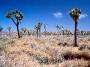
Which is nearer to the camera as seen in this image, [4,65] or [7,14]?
[4,65]

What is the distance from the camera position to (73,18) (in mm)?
56250

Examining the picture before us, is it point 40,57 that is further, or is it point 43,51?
point 43,51

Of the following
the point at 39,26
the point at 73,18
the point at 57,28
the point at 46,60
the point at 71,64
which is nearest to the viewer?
the point at 71,64

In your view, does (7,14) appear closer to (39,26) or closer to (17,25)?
(17,25)

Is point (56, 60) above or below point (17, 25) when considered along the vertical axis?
below

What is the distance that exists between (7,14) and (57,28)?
108 metres

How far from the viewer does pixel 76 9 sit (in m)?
57.0

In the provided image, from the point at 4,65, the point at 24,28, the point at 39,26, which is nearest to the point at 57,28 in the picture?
the point at 24,28

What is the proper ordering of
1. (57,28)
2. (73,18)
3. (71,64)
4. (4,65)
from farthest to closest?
1. (57,28)
2. (73,18)
3. (71,64)
4. (4,65)

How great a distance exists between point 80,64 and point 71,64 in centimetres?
71

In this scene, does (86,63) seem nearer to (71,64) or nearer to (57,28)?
(71,64)

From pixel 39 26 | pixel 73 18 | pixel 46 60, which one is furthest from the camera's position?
pixel 39 26

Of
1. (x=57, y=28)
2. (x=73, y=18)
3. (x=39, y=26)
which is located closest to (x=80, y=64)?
(x=73, y=18)

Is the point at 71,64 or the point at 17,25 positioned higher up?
the point at 17,25
